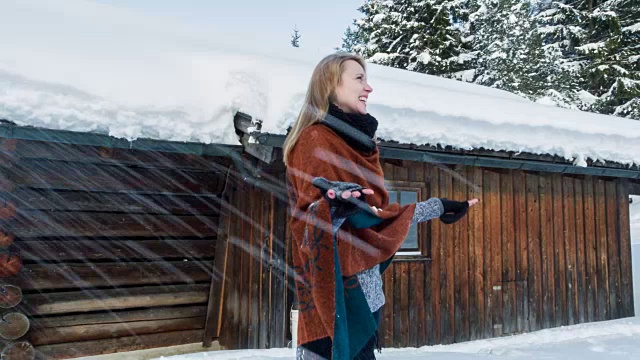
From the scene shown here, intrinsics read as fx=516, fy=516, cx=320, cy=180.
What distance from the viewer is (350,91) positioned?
1.97m

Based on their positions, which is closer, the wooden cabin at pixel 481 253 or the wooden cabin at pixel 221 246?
the wooden cabin at pixel 221 246

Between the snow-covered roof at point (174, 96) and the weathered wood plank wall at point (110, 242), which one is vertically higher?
the snow-covered roof at point (174, 96)

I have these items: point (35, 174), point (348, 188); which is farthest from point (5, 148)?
point (348, 188)

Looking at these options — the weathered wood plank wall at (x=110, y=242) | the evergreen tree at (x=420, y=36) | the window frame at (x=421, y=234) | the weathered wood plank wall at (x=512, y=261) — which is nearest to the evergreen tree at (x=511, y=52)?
the evergreen tree at (x=420, y=36)

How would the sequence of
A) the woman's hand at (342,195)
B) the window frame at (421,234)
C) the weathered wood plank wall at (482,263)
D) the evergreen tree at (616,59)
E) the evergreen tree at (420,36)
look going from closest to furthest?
the woman's hand at (342,195) < the weathered wood plank wall at (482,263) < the window frame at (421,234) < the evergreen tree at (616,59) < the evergreen tree at (420,36)

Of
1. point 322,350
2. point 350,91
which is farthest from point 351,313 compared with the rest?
point 350,91

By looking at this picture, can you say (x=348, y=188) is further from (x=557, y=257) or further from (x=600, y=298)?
(x=600, y=298)

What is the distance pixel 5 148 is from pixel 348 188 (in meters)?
3.44

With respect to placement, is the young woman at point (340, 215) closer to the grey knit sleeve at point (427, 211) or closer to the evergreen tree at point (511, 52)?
the grey knit sleeve at point (427, 211)

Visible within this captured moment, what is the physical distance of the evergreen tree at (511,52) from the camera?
21.3 m

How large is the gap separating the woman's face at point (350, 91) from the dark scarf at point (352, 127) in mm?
46

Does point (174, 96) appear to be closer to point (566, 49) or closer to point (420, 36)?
point (420, 36)

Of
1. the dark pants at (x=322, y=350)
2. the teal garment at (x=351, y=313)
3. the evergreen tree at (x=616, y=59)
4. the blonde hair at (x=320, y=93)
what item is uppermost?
the evergreen tree at (x=616, y=59)

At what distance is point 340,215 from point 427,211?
393 mm
